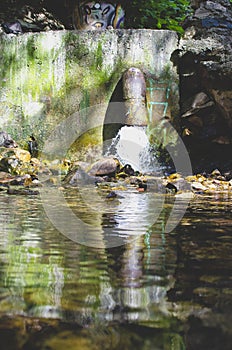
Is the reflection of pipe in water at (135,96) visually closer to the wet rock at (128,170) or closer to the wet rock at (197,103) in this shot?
the wet rock at (197,103)

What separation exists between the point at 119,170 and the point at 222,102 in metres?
1.50

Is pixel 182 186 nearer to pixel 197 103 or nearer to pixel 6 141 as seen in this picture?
pixel 197 103

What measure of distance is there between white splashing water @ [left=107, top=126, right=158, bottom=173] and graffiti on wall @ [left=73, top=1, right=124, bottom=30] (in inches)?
87.4

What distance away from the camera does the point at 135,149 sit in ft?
20.6

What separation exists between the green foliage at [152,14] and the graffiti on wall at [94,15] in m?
0.52

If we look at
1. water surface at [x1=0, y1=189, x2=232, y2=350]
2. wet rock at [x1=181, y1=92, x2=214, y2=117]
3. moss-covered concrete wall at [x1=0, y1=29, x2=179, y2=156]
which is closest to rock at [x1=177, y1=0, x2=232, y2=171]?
wet rock at [x1=181, y1=92, x2=214, y2=117]

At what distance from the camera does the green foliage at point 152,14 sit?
815cm

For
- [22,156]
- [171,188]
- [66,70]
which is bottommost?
[171,188]

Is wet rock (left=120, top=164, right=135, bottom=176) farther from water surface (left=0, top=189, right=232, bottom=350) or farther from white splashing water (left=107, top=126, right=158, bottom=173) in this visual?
water surface (left=0, top=189, right=232, bottom=350)

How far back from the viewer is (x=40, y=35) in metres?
6.75

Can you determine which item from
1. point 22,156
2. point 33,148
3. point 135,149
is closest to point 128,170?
point 135,149

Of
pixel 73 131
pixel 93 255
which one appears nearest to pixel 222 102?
pixel 73 131

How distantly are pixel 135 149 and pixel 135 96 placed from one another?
73 cm

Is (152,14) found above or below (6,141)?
above
